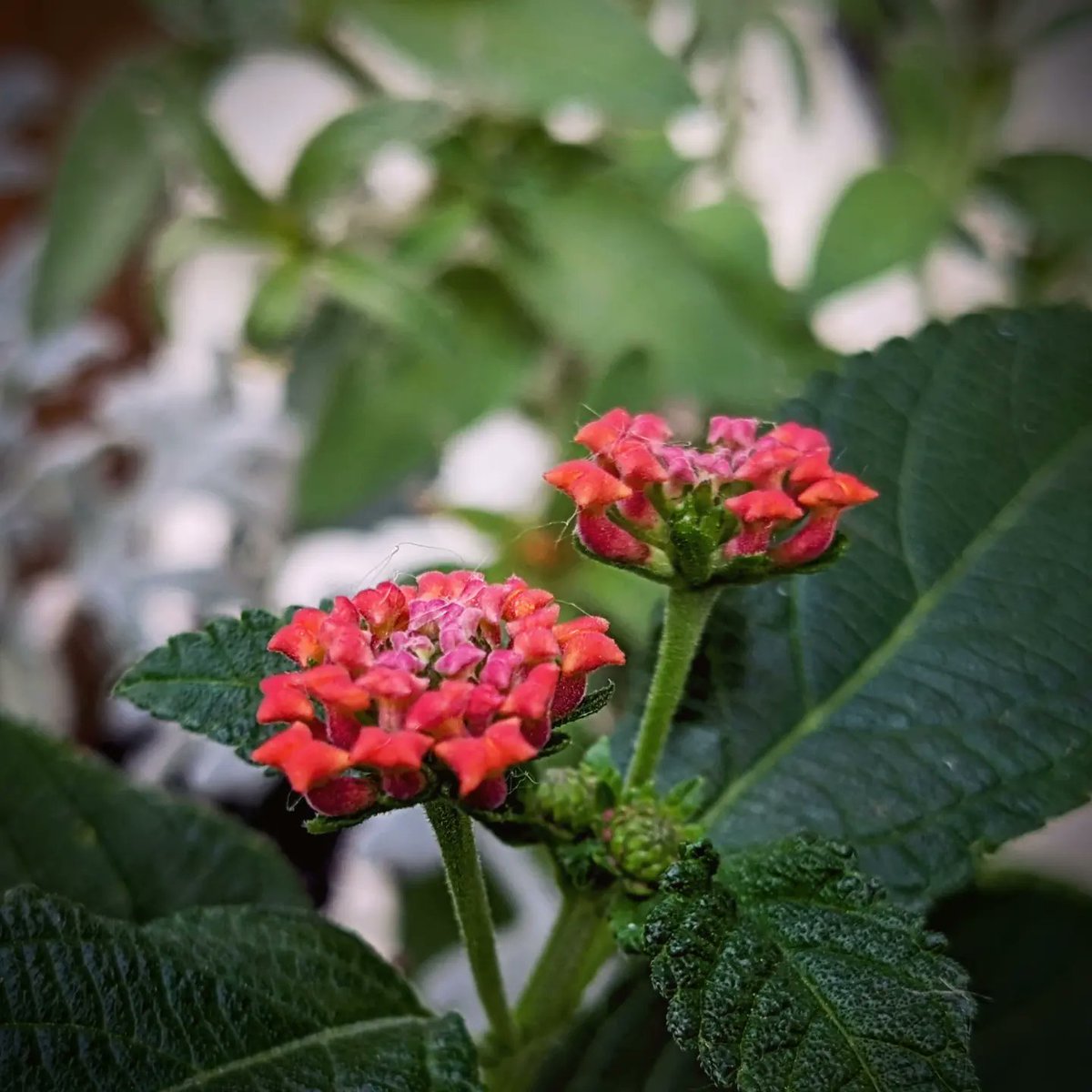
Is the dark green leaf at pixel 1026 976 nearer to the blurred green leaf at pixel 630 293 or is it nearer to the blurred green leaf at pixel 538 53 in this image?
the blurred green leaf at pixel 630 293

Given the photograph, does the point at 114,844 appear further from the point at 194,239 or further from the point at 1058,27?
the point at 1058,27

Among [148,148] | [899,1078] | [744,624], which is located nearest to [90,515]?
[148,148]

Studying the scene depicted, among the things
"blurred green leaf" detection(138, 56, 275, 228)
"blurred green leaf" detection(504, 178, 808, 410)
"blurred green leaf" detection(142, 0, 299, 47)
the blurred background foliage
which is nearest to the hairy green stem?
the blurred background foliage

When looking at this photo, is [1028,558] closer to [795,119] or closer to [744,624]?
[744,624]

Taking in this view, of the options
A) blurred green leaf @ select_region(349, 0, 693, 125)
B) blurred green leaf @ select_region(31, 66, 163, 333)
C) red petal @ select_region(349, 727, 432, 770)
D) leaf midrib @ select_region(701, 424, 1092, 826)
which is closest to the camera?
red petal @ select_region(349, 727, 432, 770)

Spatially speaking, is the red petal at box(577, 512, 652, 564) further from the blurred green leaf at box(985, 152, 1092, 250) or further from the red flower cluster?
the blurred green leaf at box(985, 152, 1092, 250)

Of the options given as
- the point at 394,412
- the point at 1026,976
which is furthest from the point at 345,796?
the point at 394,412
